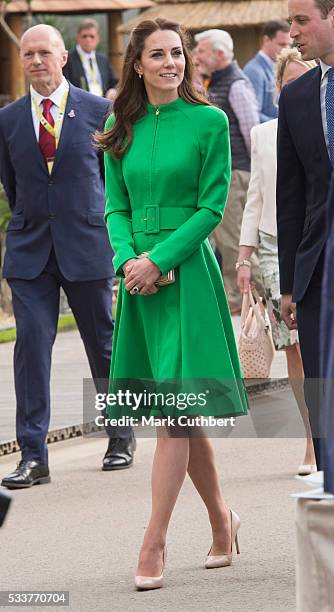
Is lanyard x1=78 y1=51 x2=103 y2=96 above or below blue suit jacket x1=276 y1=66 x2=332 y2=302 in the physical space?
below

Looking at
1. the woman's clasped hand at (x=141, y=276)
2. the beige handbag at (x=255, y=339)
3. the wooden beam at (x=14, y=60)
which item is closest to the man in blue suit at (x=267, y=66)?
the beige handbag at (x=255, y=339)

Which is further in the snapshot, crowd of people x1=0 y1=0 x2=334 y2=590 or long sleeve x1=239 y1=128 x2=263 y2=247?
long sleeve x1=239 y1=128 x2=263 y2=247

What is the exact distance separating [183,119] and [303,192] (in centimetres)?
59

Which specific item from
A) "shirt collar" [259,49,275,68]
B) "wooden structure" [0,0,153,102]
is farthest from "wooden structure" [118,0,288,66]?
"shirt collar" [259,49,275,68]

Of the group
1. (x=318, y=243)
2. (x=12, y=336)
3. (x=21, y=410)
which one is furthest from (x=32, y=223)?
(x=12, y=336)

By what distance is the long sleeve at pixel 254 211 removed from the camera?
884cm

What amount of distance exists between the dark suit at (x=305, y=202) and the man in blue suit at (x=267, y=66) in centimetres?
943

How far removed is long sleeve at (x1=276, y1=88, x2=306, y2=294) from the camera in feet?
20.0

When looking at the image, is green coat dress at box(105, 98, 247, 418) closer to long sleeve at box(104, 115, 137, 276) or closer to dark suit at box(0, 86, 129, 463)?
long sleeve at box(104, 115, 137, 276)

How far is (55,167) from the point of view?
27.9ft

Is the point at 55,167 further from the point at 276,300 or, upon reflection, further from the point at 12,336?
the point at 12,336

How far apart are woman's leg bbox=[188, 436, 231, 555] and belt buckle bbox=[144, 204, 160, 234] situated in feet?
2.51

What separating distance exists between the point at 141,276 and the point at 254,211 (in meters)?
2.64

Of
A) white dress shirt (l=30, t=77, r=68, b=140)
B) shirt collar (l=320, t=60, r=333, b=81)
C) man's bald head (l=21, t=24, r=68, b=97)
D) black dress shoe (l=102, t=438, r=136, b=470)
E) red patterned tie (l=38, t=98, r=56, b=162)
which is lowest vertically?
black dress shoe (l=102, t=438, r=136, b=470)
